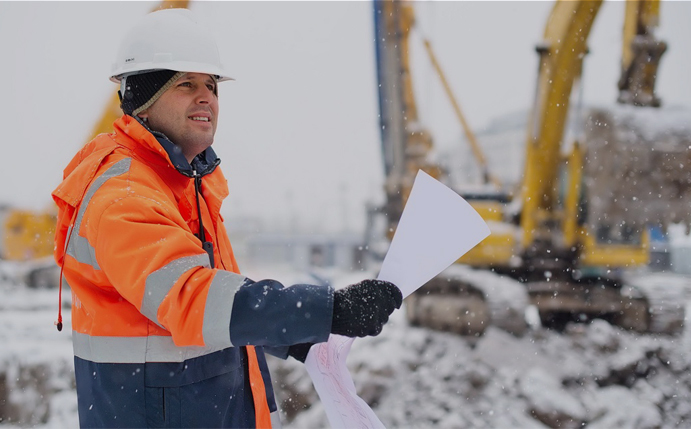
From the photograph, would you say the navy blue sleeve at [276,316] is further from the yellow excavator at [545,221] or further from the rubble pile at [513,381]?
the yellow excavator at [545,221]

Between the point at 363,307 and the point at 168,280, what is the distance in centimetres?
43

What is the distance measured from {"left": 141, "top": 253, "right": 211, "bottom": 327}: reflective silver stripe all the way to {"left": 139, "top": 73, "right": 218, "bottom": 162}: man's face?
17.5 inches

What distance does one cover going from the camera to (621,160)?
5297mm

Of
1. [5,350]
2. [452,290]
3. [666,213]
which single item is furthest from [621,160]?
[5,350]

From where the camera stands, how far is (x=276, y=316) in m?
1.21

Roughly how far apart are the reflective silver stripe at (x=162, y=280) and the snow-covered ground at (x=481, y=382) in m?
3.45

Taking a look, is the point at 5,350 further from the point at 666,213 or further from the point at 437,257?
the point at 666,213

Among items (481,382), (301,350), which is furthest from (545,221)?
(301,350)

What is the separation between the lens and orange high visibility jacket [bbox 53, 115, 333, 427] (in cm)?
120

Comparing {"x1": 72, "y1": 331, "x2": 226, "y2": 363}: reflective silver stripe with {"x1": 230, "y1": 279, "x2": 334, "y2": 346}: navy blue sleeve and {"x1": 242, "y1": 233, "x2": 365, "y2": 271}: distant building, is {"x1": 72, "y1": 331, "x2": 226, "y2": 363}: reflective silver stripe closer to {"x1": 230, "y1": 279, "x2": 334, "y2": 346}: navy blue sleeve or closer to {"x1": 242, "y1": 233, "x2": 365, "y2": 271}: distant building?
{"x1": 230, "y1": 279, "x2": 334, "y2": 346}: navy blue sleeve

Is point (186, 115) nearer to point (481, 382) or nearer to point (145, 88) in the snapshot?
point (145, 88)

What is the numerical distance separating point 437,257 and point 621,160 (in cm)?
457

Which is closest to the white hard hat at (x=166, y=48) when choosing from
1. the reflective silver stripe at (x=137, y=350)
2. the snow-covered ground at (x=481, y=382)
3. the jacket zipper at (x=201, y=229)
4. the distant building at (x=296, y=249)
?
the jacket zipper at (x=201, y=229)

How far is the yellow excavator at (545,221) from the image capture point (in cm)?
602
